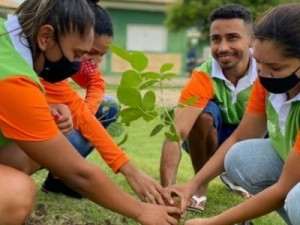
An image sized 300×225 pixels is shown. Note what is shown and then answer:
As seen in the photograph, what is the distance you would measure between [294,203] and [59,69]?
2.61 ft

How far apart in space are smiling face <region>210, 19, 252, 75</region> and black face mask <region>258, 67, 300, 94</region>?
2.73ft

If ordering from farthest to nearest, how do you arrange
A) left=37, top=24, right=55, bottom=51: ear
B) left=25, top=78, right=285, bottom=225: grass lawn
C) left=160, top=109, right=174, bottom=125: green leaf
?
left=25, top=78, right=285, bottom=225: grass lawn
left=160, top=109, right=174, bottom=125: green leaf
left=37, top=24, right=55, bottom=51: ear

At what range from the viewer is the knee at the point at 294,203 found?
5.85 ft

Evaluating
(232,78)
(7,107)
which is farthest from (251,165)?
(7,107)

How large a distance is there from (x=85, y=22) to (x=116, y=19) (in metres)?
15.3

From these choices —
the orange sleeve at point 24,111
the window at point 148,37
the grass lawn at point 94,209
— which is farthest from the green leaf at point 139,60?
the window at point 148,37

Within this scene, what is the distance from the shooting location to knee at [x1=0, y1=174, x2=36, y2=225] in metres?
1.78

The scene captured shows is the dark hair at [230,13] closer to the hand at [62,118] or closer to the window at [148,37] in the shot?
the hand at [62,118]

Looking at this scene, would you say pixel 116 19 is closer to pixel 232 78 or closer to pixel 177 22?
pixel 177 22

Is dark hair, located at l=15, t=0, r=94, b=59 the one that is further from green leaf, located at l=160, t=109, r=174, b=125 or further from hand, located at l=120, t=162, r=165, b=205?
hand, located at l=120, t=162, r=165, b=205

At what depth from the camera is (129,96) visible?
5.74 feet

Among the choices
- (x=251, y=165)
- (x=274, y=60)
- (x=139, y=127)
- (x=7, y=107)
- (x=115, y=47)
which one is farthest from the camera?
(x=139, y=127)

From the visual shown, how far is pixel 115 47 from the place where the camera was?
5.23ft

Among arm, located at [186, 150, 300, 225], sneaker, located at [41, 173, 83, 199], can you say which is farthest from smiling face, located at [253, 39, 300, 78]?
sneaker, located at [41, 173, 83, 199]
